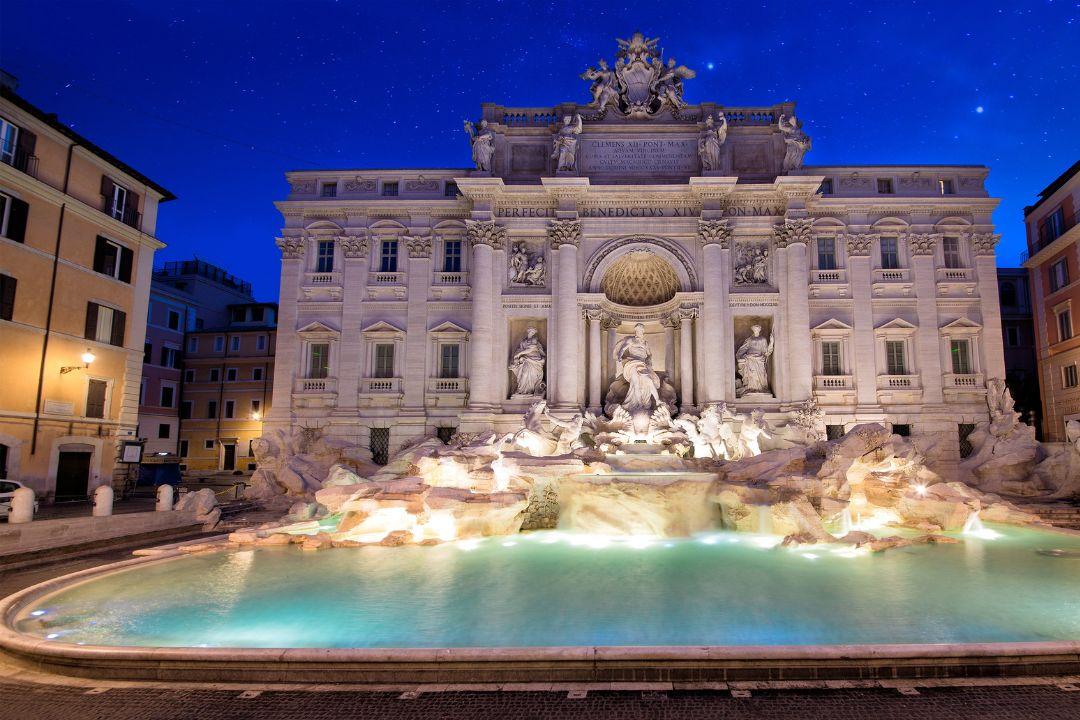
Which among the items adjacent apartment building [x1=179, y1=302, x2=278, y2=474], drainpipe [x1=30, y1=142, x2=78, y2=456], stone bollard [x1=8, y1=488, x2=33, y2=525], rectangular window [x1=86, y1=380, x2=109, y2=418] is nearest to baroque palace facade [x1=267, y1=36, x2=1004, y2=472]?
rectangular window [x1=86, y1=380, x2=109, y2=418]

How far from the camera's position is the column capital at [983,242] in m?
26.0

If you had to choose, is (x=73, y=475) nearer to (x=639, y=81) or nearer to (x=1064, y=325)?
(x=639, y=81)

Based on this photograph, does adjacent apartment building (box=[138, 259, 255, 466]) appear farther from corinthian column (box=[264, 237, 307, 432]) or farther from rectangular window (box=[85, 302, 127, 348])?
rectangular window (box=[85, 302, 127, 348])

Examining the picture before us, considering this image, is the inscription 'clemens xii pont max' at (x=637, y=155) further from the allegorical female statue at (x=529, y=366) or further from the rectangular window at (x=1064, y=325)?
the rectangular window at (x=1064, y=325)

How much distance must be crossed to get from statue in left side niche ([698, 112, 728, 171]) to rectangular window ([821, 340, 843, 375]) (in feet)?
29.0

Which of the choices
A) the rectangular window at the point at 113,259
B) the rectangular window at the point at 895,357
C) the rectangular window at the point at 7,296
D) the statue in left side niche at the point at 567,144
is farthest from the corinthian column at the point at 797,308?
the rectangular window at the point at 7,296

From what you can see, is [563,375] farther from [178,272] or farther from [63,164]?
[178,272]

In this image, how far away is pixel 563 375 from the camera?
80.7 feet

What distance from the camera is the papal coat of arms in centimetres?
2636

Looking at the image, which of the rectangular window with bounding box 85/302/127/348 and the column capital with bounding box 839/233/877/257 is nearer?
the rectangular window with bounding box 85/302/127/348

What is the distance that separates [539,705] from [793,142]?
25.7 m

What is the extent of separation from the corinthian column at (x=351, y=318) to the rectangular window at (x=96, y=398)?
8.18 metres

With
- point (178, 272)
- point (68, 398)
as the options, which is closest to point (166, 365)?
point (178, 272)

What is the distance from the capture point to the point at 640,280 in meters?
27.2
